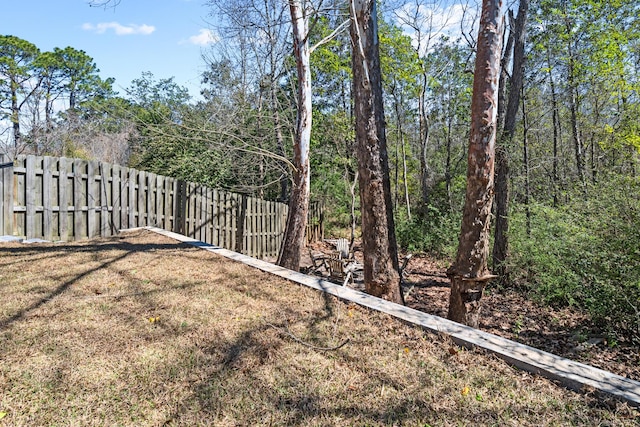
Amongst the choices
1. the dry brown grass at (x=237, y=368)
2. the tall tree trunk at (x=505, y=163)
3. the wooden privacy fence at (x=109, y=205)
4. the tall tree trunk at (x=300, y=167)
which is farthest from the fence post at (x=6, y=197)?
the tall tree trunk at (x=505, y=163)

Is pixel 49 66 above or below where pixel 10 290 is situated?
above

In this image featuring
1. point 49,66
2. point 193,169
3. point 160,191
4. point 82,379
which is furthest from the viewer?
point 49,66

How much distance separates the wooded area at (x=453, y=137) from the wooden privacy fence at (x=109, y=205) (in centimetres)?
125

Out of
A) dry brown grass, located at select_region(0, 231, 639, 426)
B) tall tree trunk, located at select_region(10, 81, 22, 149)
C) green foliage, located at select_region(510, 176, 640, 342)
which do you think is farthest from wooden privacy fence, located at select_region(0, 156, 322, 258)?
tall tree trunk, located at select_region(10, 81, 22, 149)

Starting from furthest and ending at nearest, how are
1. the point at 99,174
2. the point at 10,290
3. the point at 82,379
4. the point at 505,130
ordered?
1. the point at 505,130
2. the point at 99,174
3. the point at 10,290
4. the point at 82,379

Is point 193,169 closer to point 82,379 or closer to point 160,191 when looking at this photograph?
point 160,191

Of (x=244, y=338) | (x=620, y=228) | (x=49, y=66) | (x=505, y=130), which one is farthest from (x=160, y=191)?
(x=49, y=66)

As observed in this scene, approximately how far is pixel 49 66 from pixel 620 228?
41.8 meters

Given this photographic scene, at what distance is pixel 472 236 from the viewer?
411 centimetres

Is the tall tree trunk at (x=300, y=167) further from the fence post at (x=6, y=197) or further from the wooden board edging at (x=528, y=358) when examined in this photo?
the fence post at (x=6, y=197)

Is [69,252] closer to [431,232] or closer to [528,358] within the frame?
[528,358]

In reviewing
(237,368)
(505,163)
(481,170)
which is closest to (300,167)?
(481,170)

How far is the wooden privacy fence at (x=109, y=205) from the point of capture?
6820 mm

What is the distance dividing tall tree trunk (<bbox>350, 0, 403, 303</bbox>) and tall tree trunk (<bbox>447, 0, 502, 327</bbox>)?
920mm
